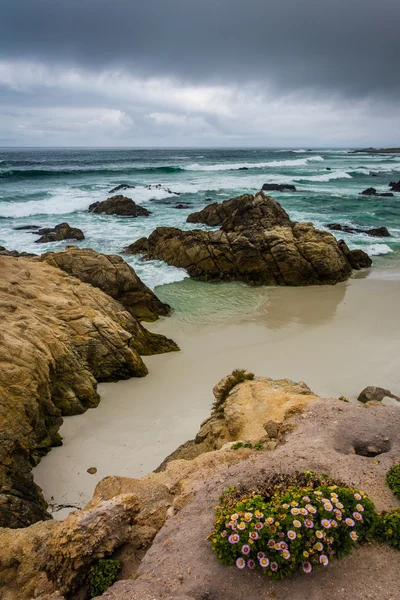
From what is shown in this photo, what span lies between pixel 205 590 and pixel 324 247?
68.9ft

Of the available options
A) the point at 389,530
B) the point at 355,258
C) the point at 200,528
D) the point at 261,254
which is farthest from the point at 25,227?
the point at 389,530

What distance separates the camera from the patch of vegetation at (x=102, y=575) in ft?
17.6

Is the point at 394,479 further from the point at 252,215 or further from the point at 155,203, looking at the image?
the point at 155,203

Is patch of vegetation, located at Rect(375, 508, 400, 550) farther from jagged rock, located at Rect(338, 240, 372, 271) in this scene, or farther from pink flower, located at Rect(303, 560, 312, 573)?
jagged rock, located at Rect(338, 240, 372, 271)

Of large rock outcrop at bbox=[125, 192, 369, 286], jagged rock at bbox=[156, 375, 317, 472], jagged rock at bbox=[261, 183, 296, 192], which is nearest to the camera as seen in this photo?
jagged rock at bbox=[156, 375, 317, 472]

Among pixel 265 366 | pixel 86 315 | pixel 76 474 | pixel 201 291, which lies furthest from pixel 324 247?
pixel 76 474

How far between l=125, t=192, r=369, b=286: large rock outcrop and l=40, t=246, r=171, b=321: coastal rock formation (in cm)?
607

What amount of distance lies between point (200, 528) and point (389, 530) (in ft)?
8.05

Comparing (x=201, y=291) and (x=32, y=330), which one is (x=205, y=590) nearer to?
(x=32, y=330)

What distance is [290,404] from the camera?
29.5ft

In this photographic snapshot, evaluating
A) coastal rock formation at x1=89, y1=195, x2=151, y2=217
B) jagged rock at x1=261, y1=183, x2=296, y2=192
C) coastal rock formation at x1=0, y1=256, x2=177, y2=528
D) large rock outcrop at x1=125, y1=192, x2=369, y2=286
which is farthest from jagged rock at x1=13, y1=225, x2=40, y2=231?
jagged rock at x1=261, y1=183, x2=296, y2=192

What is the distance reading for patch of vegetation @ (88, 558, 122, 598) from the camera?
5367 millimetres

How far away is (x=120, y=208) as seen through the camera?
132ft

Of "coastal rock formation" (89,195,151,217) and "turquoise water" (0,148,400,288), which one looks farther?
"coastal rock formation" (89,195,151,217)
